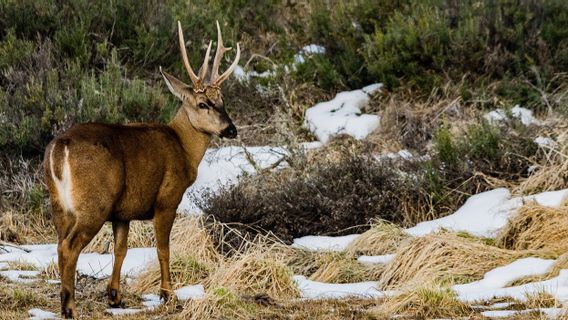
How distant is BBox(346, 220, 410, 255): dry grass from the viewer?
9664 mm

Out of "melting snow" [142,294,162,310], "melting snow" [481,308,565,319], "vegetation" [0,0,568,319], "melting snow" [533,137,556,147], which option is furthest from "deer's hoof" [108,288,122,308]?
"melting snow" [533,137,556,147]

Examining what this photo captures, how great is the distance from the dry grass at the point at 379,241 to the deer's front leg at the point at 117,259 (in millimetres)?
2371

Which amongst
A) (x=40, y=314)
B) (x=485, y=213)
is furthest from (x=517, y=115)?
(x=40, y=314)

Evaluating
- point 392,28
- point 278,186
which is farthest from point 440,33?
point 278,186

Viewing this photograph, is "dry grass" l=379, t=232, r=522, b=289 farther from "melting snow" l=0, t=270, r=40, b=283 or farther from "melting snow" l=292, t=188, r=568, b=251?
"melting snow" l=0, t=270, r=40, b=283

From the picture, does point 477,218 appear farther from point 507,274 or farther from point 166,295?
point 166,295

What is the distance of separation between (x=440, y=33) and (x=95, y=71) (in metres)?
4.55

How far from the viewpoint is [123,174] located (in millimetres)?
7746

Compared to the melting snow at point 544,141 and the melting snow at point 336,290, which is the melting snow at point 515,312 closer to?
the melting snow at point 336,290

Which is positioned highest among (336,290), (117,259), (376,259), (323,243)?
(117,259)

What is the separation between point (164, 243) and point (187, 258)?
1057mm

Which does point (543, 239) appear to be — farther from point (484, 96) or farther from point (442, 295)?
→ point (484, 96)

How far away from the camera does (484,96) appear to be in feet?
42.8

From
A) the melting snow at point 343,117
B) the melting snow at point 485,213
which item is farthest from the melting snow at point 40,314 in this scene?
the melting snow at point 343,117
